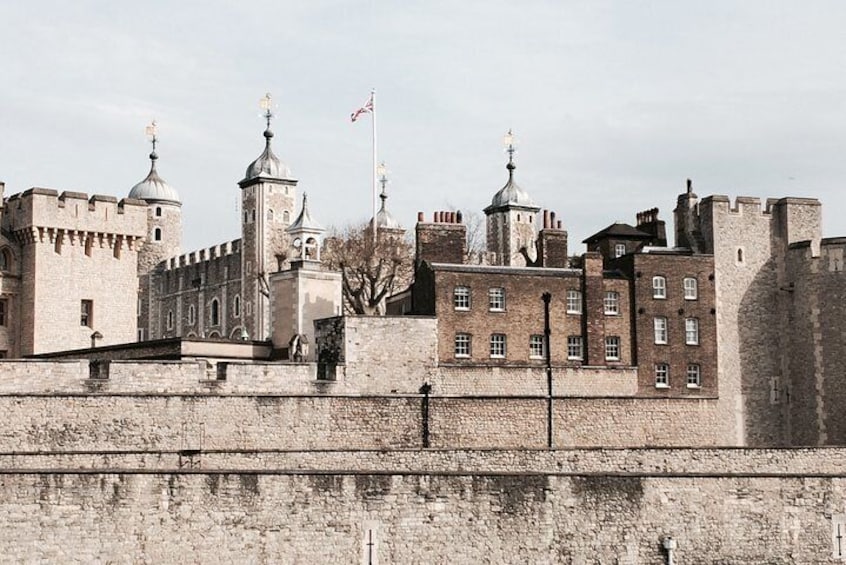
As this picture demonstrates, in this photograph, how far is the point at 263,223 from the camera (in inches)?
3221

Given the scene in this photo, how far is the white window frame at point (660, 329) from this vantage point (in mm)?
46875

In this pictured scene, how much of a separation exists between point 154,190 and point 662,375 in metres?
52.4

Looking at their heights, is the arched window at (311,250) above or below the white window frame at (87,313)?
above

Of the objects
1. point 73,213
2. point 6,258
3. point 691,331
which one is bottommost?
point 691,331

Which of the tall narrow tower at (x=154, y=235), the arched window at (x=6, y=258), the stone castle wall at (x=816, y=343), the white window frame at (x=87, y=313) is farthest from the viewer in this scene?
the tall narrow tower at (x=154, y=235)

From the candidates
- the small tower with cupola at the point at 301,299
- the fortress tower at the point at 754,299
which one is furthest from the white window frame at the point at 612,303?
the small tower with cupola at the point at 301,299

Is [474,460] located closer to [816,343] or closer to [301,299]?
[301,299]

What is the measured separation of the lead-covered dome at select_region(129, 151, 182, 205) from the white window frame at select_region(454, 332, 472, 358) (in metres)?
51.3

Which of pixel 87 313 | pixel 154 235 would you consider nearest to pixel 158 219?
pixel 154 235

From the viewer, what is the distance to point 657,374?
1834 inches

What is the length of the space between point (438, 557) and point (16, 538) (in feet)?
26.6

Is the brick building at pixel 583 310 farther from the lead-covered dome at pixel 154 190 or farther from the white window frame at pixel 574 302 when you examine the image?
the lead-covered dome at pixel 154 190

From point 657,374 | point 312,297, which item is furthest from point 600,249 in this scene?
point 312,297

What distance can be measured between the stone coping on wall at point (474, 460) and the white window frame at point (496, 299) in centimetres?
903
